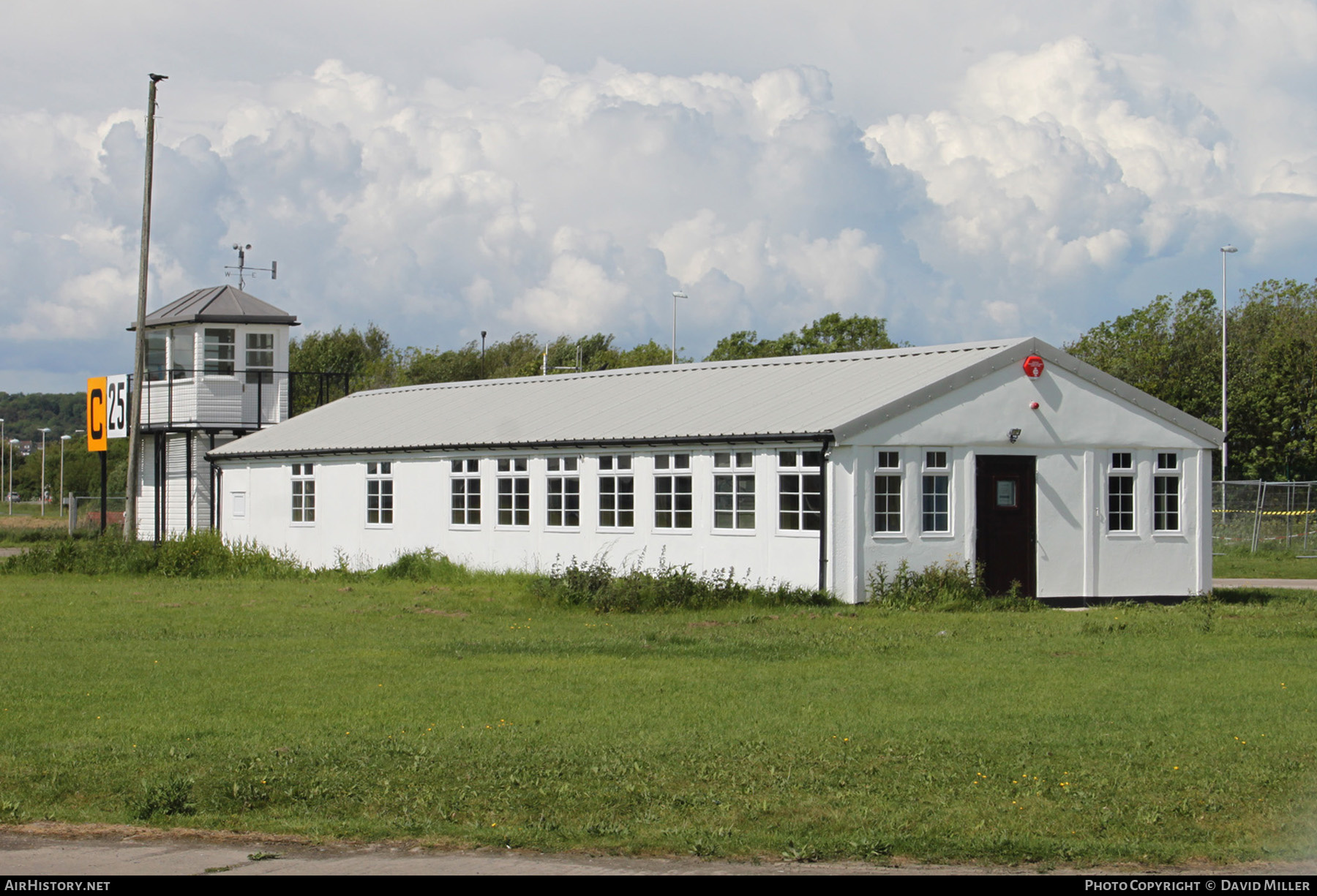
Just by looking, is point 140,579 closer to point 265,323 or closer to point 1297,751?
point 265,323

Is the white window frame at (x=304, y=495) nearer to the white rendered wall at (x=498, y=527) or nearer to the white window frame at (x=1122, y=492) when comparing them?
the white rendered wall at (x=498, y=527)

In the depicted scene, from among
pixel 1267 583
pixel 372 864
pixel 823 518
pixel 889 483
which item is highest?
pixel 889 483

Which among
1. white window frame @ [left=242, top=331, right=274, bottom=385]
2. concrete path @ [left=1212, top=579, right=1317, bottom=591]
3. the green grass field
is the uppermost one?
white window frame @ [left=242, top=331, right=274, bottom=385]

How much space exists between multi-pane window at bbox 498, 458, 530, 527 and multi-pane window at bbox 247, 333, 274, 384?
45.0ft

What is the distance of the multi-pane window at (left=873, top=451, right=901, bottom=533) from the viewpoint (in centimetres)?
2261

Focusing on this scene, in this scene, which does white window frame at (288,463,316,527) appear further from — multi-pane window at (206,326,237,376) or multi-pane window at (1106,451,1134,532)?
multi-pane window at (1106,451,1134,532)

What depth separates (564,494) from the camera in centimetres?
2702

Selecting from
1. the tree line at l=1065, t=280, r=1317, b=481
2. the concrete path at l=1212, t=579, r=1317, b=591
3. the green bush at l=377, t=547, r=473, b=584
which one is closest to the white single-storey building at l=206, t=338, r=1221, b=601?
the green bush at l=377, t=547, r=473, b=584

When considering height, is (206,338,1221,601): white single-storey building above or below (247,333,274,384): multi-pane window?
below

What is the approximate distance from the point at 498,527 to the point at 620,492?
352 cm

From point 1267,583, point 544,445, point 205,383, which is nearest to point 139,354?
point 205,383

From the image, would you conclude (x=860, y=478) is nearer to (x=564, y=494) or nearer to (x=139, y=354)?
(x=564, y=494)

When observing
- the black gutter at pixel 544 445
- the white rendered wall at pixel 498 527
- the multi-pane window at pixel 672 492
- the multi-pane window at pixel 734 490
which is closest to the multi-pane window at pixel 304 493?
the white rendered wall at pixel 498 527
